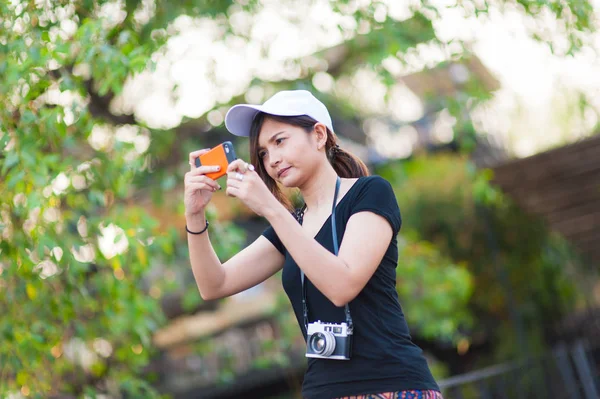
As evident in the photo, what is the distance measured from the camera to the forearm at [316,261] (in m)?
1.58

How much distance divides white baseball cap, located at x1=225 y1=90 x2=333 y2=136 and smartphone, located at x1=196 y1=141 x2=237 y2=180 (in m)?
0.15

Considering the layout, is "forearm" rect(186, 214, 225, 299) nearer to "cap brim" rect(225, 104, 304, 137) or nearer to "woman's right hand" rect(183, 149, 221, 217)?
"woman's right hand" rect(183, 149, 221, 217)

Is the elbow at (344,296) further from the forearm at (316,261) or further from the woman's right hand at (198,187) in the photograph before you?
the woman's right hand at (198,187)

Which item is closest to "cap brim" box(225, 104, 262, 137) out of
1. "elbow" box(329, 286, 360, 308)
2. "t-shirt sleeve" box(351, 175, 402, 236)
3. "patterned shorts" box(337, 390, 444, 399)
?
"t-shirt sleeve" box(351, 175, 402, 236)

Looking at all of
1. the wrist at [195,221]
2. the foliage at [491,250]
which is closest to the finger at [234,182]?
the wrist at [195,221]

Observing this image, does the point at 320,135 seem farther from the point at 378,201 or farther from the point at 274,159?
the point at 378,201

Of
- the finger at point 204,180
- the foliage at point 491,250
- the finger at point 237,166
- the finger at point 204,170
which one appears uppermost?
the finger at point 237,166

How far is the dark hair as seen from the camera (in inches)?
72.6

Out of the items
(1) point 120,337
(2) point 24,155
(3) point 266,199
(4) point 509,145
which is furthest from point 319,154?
(4) point 509,145

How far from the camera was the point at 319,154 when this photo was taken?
1864 mm

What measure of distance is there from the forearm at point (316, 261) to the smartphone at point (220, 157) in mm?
172

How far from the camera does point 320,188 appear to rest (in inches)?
73.4

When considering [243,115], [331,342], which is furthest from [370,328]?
[243,115]

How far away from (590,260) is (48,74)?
9.21m
